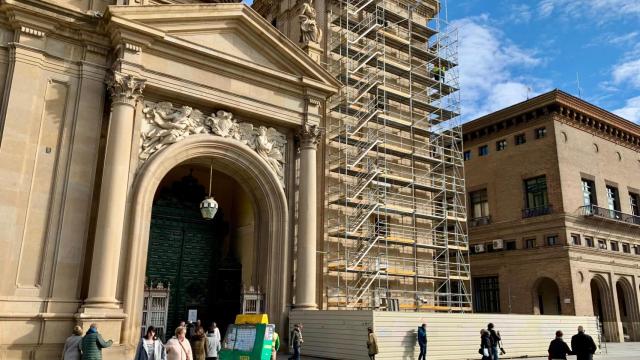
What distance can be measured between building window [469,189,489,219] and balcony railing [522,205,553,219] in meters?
3.93

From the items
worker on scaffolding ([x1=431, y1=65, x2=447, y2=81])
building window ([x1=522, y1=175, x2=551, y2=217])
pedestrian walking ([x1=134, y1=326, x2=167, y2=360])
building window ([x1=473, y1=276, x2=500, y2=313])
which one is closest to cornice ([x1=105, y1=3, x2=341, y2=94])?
worker on scaffolding ([x1=431, y1=65, x2=447, y2=81])

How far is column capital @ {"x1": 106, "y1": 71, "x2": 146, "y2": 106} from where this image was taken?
17.1 meters

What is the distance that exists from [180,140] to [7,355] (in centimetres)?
837

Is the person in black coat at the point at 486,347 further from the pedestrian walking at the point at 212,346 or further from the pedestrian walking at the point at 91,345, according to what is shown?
the pedestrian walking at the point at 91,345

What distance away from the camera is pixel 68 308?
1564 centimetres

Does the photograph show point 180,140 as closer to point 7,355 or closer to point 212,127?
point 212,127

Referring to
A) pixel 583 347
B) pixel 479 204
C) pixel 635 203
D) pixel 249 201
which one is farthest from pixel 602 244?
pixel 583 347

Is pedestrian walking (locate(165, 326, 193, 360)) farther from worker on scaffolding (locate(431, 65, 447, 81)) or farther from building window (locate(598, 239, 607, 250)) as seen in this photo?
building window (locate(598, 239, 607, 250))

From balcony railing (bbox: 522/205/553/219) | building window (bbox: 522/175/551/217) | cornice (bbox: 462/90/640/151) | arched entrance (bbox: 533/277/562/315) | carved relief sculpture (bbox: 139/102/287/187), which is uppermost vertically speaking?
cornice (bbox: 462/90/640/151)

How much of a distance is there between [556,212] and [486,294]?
356 inches

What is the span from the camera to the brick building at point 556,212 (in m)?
36.0

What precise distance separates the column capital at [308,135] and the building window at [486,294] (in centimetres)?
2474

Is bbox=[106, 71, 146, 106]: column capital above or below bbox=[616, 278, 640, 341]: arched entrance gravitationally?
above

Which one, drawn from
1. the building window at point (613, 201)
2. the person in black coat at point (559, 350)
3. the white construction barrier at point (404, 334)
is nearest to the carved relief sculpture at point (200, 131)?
the white construction barrier at point (404, 334)
